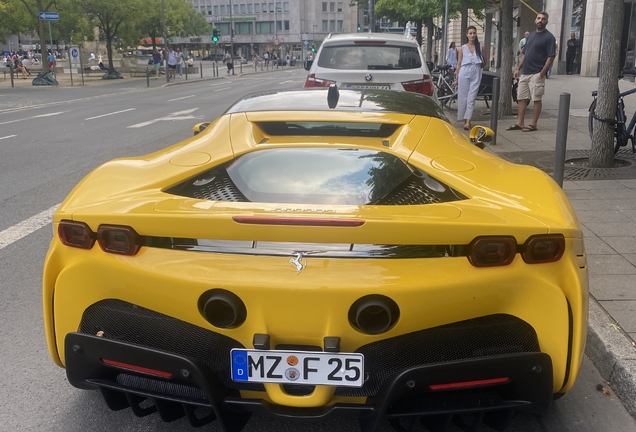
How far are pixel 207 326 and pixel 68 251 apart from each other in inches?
24.8

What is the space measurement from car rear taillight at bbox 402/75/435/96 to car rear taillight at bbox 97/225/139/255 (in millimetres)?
7513

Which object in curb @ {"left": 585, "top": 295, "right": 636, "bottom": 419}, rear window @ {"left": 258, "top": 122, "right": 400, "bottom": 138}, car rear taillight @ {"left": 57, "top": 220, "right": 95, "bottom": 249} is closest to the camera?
car rear taillight @ {"left": 57, "top": 220, "right": 95, "bottom": 249}

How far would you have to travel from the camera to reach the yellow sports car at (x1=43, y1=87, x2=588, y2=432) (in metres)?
2.31

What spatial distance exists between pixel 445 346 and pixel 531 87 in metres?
9.77

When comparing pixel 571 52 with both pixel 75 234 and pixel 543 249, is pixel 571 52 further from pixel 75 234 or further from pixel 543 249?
pixel 75 234

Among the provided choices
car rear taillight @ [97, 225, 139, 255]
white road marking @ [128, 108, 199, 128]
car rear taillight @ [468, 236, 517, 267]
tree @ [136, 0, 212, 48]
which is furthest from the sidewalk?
tree @ [136, 0, 212, 48]

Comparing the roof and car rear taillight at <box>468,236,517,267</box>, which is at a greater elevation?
the roof

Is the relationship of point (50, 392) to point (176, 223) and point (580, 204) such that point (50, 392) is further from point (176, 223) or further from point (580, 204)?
point (580, 204)

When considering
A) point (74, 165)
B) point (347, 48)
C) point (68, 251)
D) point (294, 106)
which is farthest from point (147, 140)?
point (68, 251)

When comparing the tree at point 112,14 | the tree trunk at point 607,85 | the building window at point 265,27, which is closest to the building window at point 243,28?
the building window at point 265,27

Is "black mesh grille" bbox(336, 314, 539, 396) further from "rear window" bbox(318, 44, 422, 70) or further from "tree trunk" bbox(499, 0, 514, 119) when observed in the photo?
"tree trunk" bbox(499, 0, 514, 119)

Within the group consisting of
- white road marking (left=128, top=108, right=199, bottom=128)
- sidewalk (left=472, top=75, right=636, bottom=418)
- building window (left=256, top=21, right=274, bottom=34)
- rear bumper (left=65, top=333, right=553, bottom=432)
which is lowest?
white road marking (left=128, top=108, right=199, bottom=128)

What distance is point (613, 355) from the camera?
3385 millimetres

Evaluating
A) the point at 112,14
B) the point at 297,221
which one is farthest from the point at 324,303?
the point at 112,14
